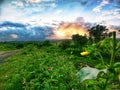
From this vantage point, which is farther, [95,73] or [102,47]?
[102,47]

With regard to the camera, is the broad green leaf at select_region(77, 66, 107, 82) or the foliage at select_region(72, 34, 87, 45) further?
the foliage at select_region(72, 34, 87, 45)

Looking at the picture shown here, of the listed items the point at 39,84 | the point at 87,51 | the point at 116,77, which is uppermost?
the point at 87,51

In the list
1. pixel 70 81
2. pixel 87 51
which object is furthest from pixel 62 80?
pixel 87 51

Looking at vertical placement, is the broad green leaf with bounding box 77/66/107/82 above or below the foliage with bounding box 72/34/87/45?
above

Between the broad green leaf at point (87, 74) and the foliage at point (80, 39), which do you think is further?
the foliage at point (80, 39)

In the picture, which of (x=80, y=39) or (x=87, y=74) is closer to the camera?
(x=87, y=74)

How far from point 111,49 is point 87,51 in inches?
7.8

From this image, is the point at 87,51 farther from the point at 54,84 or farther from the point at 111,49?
the point at 54,84

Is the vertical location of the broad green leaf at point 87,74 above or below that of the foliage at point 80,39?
above

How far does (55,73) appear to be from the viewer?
8961 mm

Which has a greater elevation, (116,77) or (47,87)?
(116,77)

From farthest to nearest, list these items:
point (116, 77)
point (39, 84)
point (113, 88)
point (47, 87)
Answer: point (113, 88) < point (39, 84) < point (47, 87) < point (116, 77)

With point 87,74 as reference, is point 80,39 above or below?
below

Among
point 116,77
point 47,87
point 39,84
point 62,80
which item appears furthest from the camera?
point 62,80
